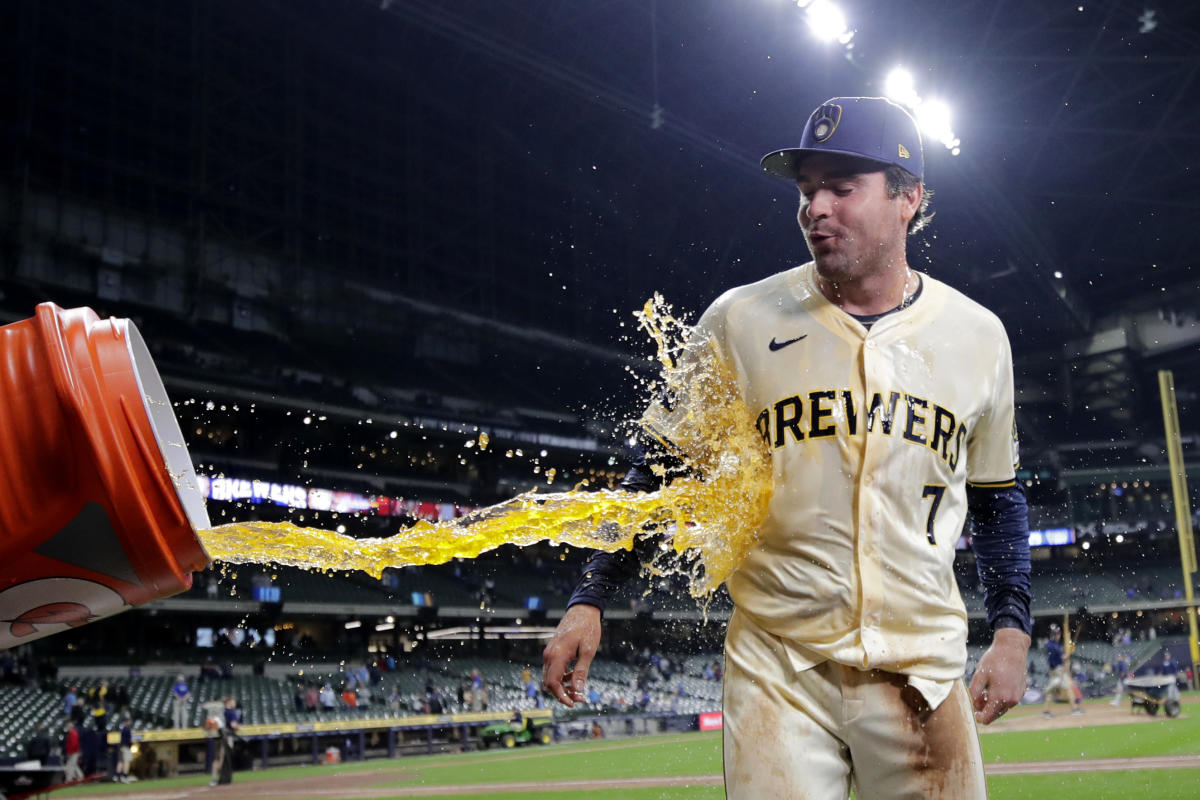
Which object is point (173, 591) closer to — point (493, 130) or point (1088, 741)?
point (1088, 741)

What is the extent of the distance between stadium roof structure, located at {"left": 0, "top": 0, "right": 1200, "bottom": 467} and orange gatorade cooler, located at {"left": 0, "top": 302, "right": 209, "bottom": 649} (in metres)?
17.5

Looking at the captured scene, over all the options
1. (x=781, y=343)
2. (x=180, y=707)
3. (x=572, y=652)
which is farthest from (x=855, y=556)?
(x=180, y=707)

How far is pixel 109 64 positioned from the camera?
960 inches

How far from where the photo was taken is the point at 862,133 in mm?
2156

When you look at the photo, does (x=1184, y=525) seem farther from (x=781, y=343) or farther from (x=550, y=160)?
(x=781, y=343)

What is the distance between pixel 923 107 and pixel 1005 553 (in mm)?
18116

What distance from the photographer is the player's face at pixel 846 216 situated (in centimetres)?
217

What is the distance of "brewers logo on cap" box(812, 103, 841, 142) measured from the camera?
2.17 meters

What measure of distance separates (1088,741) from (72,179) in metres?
23.4

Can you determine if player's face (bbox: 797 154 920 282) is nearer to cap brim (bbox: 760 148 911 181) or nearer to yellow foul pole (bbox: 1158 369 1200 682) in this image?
cap brim (bbox: 760 148 911 181)

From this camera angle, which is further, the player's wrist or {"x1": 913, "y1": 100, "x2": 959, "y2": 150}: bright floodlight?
{"x1": 913, "y1": 100, "x2": 959, "y2": 150}: bright floodlight

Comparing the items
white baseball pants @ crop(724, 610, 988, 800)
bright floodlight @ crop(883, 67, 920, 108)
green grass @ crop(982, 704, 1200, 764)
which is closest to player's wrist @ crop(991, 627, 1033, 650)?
white baseball pants @ crop(724, 610, 988, 800)

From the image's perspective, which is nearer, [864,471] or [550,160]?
[864,471]

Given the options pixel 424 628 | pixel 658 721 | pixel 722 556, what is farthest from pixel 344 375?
pixel 722 556
